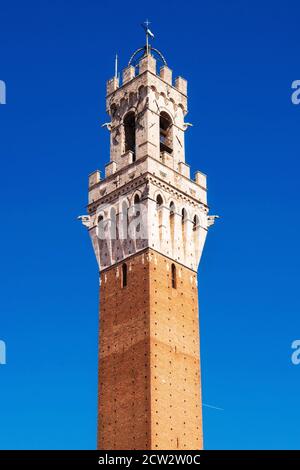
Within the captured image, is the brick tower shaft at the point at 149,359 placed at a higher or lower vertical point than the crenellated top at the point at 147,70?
lower

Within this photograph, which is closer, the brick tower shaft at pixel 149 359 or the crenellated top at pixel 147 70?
the brick tower shaft at pixel 149 359

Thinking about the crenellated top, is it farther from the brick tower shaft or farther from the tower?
the brick tower shaft

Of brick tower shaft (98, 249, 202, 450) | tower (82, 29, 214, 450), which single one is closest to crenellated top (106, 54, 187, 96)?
tower (82, 29, 214, 450)

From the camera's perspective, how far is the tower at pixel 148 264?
38.9 metres

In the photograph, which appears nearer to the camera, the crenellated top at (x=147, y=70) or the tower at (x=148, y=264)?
the tower at (x=148, y=264)

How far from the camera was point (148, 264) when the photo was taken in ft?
134

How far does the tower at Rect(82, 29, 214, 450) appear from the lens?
38906 mm

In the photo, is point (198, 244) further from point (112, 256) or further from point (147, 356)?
point (147, 356)

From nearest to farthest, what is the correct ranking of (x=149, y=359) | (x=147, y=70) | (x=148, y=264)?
1. (x=149, y=359)
2. (x=148, y=264)
3. (x=147, y=70)

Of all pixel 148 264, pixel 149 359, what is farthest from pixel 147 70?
pixel 149 359

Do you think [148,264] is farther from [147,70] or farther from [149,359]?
[147,70]

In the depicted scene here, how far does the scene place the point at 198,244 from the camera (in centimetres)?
4416

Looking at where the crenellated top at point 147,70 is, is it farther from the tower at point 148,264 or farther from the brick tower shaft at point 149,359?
the brick tower shaft at point 149,359

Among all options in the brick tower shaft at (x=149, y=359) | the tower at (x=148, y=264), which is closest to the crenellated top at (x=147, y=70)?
the tower at (x=148, y=264)
